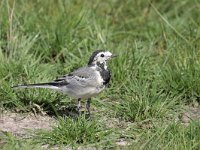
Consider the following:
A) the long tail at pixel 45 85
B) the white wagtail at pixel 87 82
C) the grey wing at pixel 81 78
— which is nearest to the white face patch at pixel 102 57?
the white wagtail at pixel 87 82

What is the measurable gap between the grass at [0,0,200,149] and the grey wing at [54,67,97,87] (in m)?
0.35

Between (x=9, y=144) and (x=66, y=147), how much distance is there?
0.49 m

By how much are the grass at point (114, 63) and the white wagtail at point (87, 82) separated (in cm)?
29

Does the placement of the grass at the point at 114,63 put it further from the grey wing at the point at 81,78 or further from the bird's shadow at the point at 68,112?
the grey wing at the point at 81,78

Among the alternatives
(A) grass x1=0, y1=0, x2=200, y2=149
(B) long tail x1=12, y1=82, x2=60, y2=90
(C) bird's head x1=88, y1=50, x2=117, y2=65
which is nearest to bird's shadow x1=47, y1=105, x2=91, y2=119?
(A) grass x1=0, y1=0, x2=200, y2=149

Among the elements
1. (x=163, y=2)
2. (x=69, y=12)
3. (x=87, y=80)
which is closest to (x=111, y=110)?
(x=87, y=80)

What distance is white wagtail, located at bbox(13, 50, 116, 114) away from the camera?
6250 millimetres

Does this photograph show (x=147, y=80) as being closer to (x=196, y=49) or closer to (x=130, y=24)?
(x=196, y=49)

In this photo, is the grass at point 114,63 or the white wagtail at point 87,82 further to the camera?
the white wagtail at point 87,82

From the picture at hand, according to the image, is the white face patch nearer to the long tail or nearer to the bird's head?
the bird's head

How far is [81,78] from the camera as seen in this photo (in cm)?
636

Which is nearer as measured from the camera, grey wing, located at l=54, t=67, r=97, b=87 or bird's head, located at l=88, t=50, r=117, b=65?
grey wing, located at l=54, t=67, r=97, b=87

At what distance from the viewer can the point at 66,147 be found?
5754 millimetres

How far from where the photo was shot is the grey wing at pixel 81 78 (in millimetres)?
Result: 6274
